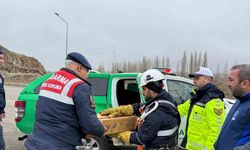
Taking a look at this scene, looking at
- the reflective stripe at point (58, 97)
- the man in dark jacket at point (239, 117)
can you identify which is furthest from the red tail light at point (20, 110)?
the man in dark jacket at point (239, 117)

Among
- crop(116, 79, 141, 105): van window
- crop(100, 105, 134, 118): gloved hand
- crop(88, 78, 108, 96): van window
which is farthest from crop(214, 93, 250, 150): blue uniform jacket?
crop(116, 79, 141, 105): van window

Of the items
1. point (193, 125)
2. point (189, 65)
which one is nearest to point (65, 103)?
point (193, 125)

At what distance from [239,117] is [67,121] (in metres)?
1.39

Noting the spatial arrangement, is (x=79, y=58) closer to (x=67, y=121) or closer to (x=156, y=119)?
(x=67, y=121)

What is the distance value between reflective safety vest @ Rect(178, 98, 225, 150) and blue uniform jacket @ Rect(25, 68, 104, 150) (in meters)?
1.48

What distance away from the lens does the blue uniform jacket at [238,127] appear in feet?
9.38

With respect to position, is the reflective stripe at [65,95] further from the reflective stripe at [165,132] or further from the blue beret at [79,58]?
the reflective stripe at [165,132]

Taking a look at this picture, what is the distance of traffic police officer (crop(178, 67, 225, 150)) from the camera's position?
166 inches

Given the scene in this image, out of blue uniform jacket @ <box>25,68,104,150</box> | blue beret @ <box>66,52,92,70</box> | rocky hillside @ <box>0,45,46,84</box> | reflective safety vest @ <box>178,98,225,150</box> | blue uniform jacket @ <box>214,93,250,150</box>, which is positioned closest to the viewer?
blue uniform jacket @ <box>214,93,250,150</box>

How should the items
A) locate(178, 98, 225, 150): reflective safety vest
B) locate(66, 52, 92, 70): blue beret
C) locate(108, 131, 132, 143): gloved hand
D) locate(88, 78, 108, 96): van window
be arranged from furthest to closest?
1. locate(88, 78, 108, 96): van window
2. locate(178, 98, 225, 150): reflective safety vest
3. locate(108, 131, 132, 143): gloved hand
4. locate(66, 52, 92, 70): blue beret

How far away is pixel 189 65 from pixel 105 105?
37.8 metres

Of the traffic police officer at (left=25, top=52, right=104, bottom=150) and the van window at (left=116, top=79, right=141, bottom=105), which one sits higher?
the traffic police officer at (left=25, top=52, right=104, bottom=150)

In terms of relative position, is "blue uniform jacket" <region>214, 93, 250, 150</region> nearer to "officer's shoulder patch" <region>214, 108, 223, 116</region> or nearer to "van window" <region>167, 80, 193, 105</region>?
"officer's shoulder patch" <region>214, 108, 223, 116</region>

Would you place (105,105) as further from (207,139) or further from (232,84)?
(232,84)
